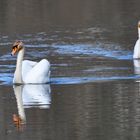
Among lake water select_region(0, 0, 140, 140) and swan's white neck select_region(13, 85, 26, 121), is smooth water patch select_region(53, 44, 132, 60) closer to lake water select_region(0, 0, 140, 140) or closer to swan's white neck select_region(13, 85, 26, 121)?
lake water select_region(0, 0, 140, 140)

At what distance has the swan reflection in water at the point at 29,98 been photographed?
16.1 m

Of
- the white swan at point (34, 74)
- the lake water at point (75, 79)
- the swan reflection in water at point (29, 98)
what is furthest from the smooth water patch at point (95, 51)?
the swan reflection in water at point (29, 98)

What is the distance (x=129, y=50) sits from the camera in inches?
1120

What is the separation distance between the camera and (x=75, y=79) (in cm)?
2173

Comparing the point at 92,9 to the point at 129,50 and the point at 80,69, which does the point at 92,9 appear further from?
the point at 80,69

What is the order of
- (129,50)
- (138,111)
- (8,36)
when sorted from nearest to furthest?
(138,111)
(129,50)
(8,36)

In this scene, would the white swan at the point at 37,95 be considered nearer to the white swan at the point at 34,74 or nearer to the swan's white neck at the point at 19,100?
the swan's white neck at the point at 19,100

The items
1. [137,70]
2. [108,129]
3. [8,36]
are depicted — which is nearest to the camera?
[108,129]

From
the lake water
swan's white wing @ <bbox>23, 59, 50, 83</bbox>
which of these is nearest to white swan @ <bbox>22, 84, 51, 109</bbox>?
the lake water

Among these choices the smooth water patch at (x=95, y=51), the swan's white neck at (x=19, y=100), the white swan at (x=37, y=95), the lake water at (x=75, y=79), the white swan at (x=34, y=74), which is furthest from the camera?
the smooth water patch at (x=95, y=51)

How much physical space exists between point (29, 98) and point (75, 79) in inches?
121

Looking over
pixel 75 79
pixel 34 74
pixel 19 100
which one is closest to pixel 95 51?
pixel 75 79

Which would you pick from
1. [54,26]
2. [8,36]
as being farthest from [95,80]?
[54,26]

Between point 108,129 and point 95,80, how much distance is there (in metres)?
6.98
